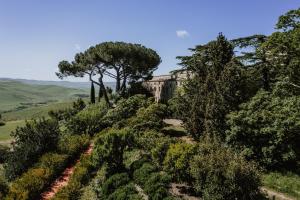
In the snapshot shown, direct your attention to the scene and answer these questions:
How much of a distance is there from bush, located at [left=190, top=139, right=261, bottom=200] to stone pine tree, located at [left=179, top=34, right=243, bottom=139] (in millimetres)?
6610

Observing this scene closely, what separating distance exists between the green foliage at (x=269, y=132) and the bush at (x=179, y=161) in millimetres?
4508

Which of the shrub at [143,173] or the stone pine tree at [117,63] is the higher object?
the stone pine tree at [117,63]

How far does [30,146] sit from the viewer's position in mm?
25859

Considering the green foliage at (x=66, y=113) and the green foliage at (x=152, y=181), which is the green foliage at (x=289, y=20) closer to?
the green foliage at (x=152, y=181)

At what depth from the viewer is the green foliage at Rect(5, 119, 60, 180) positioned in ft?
77.8

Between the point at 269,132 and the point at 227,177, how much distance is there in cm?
750

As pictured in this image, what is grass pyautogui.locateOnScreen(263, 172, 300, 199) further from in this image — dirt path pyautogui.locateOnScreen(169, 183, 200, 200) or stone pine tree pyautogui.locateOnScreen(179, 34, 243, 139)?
dirt path pyautogui.locateOnScreen(169, 183, 200, 200)

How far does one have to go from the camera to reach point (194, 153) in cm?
1705

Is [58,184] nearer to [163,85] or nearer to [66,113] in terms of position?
[66,113]

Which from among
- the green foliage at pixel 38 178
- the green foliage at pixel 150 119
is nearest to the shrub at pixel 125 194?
the green foliage at pixel 38 178

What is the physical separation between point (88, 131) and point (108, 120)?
2439mm

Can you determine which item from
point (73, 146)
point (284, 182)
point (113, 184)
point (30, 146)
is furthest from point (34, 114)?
point (284, 182)

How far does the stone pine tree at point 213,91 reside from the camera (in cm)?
2228

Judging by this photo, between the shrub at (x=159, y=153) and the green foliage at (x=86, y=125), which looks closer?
the shrub at (x=159, y=153)
